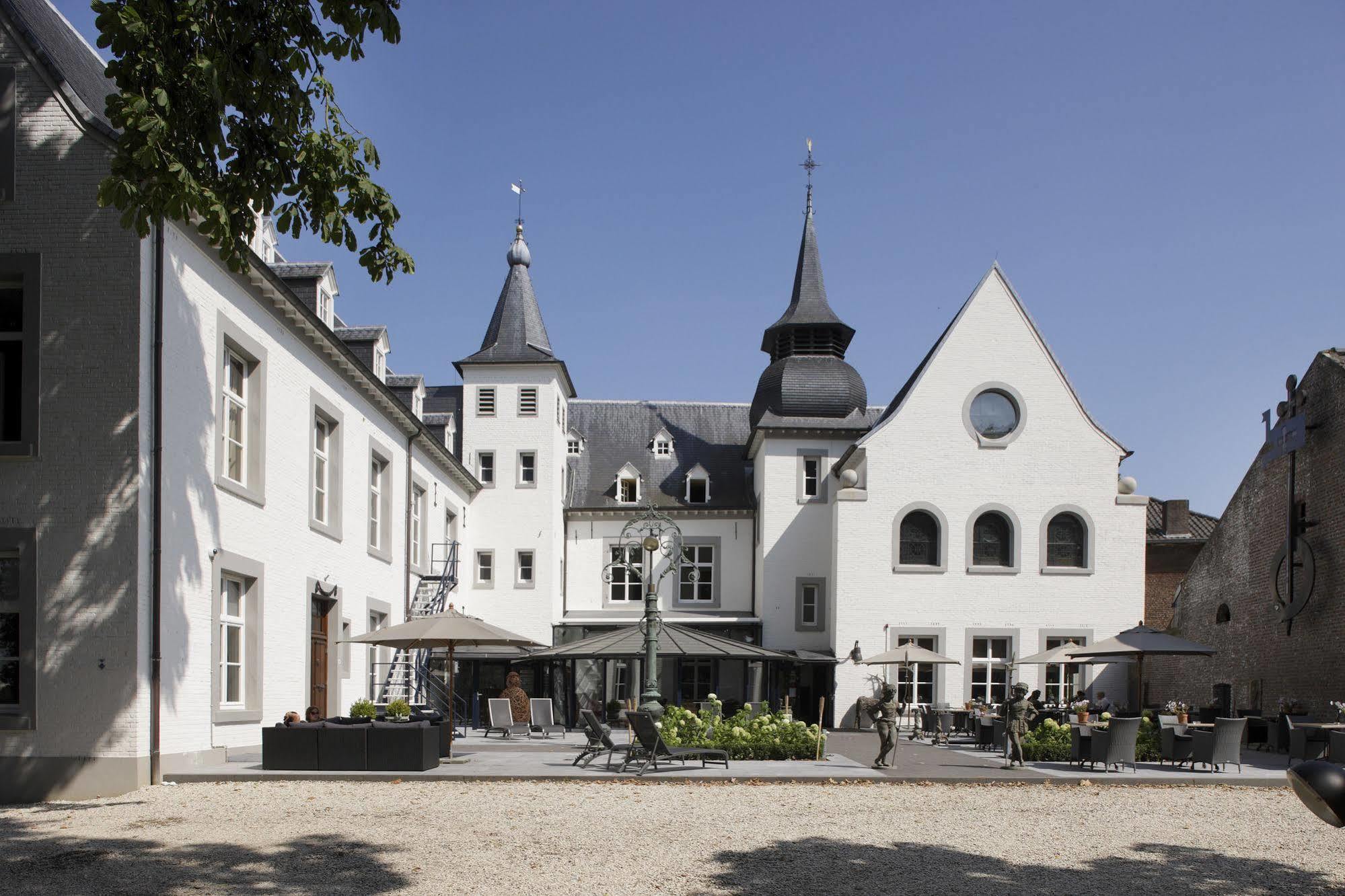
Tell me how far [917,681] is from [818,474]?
7162 millimetres

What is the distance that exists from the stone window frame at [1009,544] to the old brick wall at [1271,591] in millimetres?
4098

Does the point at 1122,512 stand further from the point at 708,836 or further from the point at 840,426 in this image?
the point at 708,836

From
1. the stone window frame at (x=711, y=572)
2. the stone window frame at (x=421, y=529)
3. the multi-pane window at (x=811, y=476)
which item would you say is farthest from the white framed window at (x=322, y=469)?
the stone window frame at (x=711, y=572)

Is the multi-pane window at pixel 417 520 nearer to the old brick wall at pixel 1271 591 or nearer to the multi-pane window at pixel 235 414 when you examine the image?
the multi-pane window at pixel 235 414

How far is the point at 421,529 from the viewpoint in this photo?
95.7ft

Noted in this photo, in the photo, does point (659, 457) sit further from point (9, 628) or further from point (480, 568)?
point (9, 628)

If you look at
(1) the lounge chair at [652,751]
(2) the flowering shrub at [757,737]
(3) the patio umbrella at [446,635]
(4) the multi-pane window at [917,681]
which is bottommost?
(4) the multi-pane window at [917,681]

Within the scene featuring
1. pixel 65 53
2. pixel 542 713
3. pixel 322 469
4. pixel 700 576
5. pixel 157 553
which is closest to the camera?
pixel 157 553

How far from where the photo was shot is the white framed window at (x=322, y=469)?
2081 centimetres

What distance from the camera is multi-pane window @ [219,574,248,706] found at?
53.1 ft

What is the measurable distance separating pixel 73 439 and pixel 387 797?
5199 millimetres

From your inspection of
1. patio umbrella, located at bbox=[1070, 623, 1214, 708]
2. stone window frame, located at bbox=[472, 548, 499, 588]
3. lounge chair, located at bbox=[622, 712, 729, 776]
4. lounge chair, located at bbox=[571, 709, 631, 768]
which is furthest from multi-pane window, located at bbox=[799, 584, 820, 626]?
lounge chair, located at bbox=[622, 712, 729, 776]

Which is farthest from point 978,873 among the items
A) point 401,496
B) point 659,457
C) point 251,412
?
point 659,457

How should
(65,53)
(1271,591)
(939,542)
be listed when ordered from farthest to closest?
(939,542)
(1271,591)
(65,53)
